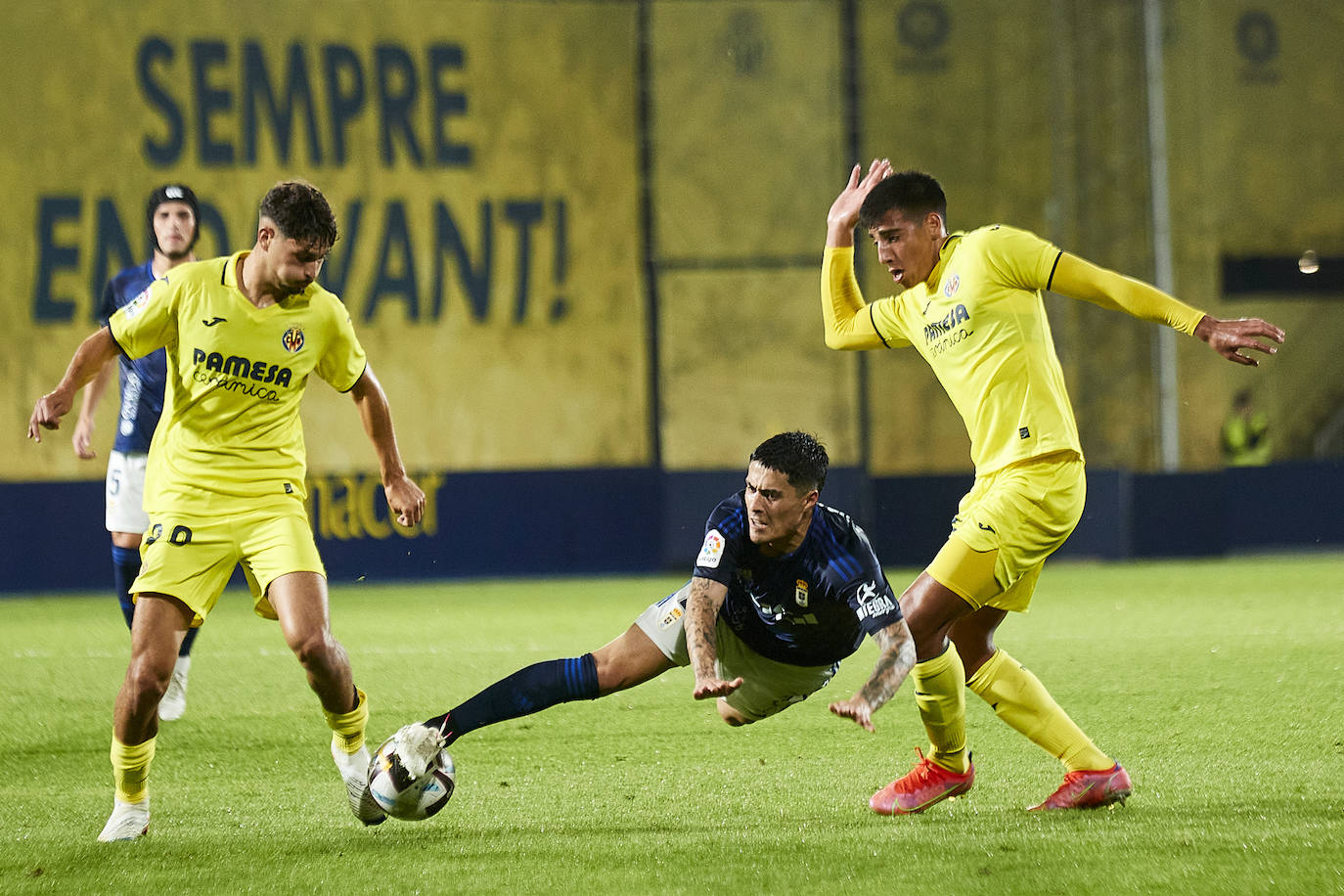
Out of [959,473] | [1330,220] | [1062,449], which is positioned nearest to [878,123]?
[959,473]

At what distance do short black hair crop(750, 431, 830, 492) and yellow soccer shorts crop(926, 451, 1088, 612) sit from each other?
21.0 inches

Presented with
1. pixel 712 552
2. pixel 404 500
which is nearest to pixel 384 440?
pixel 404 500

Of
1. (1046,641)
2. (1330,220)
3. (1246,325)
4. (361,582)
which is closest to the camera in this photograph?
(1246,325)

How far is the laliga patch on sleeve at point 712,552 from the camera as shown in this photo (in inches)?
164

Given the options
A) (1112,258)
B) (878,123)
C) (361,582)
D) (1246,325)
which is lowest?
(361,582)

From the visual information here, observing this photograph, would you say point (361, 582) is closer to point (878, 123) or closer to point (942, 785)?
point (878, 123)

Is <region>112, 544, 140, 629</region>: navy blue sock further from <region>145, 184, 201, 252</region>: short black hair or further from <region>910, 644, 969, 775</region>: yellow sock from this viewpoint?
<region>910, 644, 969, 775</region>: yellow sock

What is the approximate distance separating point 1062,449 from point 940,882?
141cm

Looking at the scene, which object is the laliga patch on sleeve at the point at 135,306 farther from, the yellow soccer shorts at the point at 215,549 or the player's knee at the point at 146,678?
the player's knee at the point at 146,678

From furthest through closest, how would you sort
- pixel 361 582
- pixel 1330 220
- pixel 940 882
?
pixel 1330 220, pixel 361 582, pixel 940 882

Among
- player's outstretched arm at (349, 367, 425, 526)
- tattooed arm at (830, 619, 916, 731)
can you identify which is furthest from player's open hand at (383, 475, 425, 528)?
tattooed arm at (830, 619, 916, 731)

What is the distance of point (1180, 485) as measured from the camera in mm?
15422

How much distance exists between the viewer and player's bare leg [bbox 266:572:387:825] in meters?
4.38

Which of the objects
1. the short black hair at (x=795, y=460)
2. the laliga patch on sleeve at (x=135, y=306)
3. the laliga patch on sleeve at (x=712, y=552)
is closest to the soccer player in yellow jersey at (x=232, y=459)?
the laliga patch on sleeve at (x=135, y=306)
